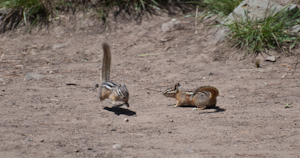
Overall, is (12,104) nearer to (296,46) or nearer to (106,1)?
(106,1)

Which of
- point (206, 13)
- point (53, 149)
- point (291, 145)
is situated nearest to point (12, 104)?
point (53, 149)

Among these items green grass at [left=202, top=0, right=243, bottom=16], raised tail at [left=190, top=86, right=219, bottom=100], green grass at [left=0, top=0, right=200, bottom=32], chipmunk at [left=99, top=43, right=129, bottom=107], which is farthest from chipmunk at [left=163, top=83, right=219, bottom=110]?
green grass at [left=0, top=0, right=200, bottom=32]

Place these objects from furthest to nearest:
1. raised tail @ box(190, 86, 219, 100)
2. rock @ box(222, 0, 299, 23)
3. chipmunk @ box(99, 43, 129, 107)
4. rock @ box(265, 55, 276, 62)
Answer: rock @ box(222, 0, 299, 23) < rock @ box(265, 55, 276, 62) < raised tail @ box(190, 86, 219, 100) < chipmunk @ box(99, 43, 129, 107)

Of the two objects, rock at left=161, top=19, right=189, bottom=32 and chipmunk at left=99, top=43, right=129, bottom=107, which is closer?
chipmunk at left=99, top=43, right=129, bottom=107

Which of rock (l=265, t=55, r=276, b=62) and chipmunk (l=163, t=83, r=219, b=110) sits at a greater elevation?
rock (l=265, t=55, r=276, b=62)

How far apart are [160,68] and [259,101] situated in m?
2.07

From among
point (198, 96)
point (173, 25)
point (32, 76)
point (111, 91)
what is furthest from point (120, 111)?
point (173, 25)

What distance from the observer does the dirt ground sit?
Result: 328 cm

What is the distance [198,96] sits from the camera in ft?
15.0

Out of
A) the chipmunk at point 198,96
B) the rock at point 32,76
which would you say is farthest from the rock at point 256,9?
the rock at point 32,76

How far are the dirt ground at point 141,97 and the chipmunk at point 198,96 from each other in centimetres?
11

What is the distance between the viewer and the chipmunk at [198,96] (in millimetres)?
4418

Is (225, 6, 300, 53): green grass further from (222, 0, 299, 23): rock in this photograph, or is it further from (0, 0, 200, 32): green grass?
(0, 0, 200, 32): green grass

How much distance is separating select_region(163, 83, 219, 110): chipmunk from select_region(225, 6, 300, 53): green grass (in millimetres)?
2248
